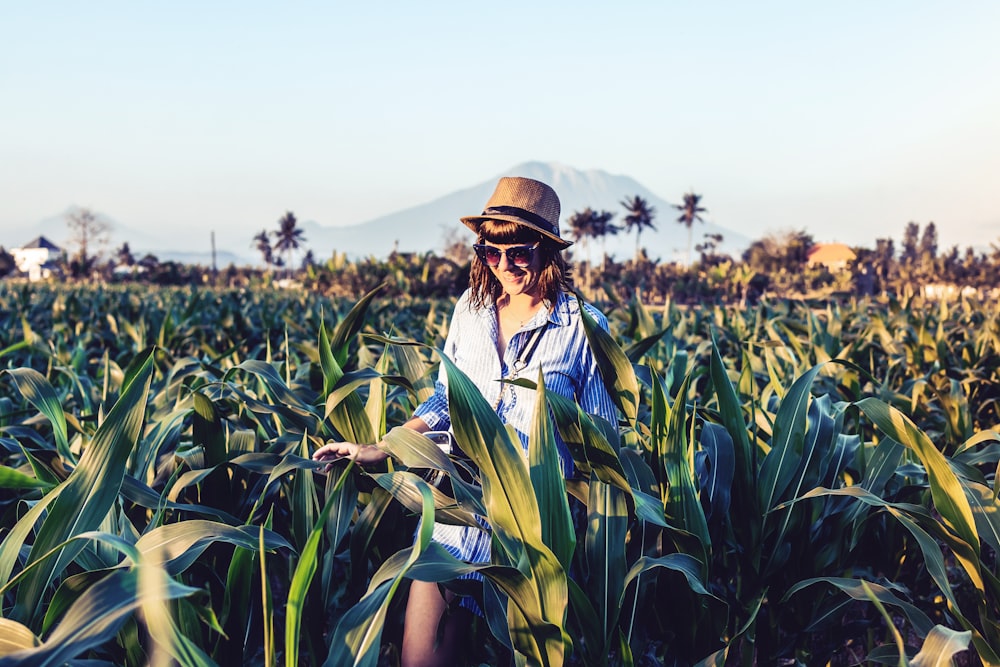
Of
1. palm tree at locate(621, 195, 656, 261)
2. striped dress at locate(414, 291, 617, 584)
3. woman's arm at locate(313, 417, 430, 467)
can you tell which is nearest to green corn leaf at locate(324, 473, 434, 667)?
woman's arm at locate(313, 417, 430, 467)

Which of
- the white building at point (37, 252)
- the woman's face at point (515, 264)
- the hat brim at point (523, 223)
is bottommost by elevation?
the woman's face at point (515, 264)

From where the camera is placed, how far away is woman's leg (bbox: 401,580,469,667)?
4.79 ft

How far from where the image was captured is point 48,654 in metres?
0.71

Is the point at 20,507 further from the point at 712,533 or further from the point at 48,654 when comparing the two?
the point at 712,533

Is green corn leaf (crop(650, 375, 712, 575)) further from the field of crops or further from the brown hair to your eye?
the brown hair

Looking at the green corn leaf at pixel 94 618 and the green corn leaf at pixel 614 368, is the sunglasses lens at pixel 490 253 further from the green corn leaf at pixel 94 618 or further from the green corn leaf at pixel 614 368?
the green corn leaf at pixel 94 618

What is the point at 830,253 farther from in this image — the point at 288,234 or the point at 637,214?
the point at 288,234

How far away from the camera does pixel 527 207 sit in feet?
5.73

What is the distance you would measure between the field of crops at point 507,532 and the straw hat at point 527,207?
0.40m

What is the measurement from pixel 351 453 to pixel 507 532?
0.53 m

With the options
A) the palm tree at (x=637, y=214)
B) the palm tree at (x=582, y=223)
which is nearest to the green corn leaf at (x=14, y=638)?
the palm tree at (x=582, y=223)

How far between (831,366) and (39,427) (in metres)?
3.60

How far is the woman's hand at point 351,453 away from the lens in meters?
1.44

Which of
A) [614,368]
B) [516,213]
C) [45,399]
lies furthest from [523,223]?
[45,399]
